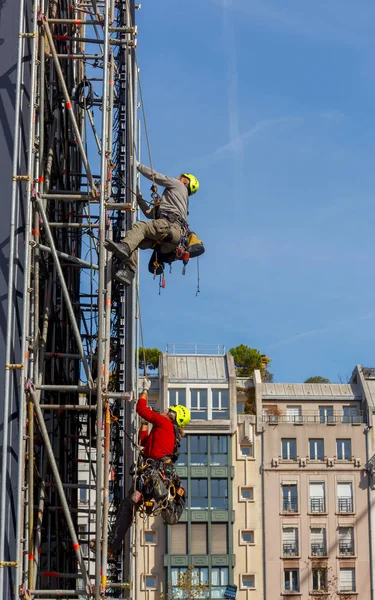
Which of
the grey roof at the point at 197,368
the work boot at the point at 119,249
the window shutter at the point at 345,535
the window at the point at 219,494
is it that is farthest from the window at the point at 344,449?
the work boot at the point at 119,249

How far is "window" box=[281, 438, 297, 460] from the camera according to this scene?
71.8 m

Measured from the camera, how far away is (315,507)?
70750 millimetres

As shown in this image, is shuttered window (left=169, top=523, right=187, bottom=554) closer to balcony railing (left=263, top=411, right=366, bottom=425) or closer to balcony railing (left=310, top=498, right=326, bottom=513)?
balcony railing (left=310, top=498, right=326, bottom=513)

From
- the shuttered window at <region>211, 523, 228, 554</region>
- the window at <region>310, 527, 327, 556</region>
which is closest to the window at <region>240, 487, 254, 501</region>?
the shuttered window at <region>211, 523, 228, 554</region>

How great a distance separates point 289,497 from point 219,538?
14.8ft

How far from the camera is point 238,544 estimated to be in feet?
229

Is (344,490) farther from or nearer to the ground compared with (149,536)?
farther from the ground

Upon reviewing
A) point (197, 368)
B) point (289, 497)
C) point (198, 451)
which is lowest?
point (289, 497)

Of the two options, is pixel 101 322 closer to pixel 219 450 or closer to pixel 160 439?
pixel 160 439

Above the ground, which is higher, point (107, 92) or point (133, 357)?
point (107, 92)

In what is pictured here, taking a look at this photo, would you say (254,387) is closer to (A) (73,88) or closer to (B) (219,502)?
(B) (219,502)

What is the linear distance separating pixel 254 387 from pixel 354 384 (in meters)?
6.03

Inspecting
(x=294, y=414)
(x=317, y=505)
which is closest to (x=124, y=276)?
(x=317, y=505)

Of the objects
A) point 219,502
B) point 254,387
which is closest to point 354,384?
point 254,387
